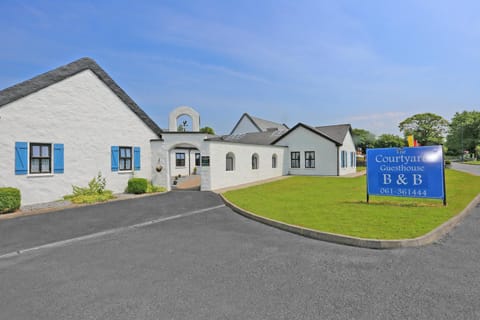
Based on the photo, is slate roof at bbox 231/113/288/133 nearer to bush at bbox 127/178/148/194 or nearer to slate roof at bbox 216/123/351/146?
slate roof at bbox 216/123/351/146

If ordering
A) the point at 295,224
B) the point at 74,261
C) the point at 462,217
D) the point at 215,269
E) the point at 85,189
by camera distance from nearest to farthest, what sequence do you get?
1. the point at 215,269
2. the point at 74,261
3. the point at 295,224
4. the point at 462,217
5. the point at 85,189

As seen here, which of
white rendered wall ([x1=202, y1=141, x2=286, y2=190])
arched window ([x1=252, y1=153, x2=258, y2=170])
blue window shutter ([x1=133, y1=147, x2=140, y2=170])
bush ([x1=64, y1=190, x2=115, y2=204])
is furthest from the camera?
arched window ([x1=252, y1=153, x2=258, y2=170])

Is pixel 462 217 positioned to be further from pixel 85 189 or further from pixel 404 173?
pixel 85 189

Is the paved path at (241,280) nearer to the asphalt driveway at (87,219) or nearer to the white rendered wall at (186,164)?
the asphalt driveway at (87,219)

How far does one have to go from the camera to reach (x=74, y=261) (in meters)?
5.41

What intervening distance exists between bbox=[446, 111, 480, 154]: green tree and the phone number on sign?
240 feet

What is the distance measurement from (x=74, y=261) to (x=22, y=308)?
1.83 m

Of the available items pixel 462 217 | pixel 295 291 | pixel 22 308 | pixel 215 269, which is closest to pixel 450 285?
pixel 295 291

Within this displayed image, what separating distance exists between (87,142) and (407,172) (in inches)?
649

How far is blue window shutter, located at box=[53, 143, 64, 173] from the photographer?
13.5 m

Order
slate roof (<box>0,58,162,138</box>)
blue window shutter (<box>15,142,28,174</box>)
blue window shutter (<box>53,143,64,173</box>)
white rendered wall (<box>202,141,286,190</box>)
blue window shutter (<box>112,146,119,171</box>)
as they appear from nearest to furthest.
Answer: blue window shutter (<box>15,142,28,174</box>) → slate roof (<box>0,58,162,138</box>) → blue window shutter (<box>53,143,64,173</box>) → blue window shutter (<box>112,146,119,171</box>) → white rendered wall (<box>202,141,286,190</box>)

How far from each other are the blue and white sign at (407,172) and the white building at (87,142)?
32.8ft

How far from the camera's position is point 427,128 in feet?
193

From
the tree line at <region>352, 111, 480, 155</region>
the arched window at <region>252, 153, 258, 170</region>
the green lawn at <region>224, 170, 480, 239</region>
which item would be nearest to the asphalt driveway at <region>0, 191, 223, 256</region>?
the green lawn at <region>224, 170, 480, 239</region>
